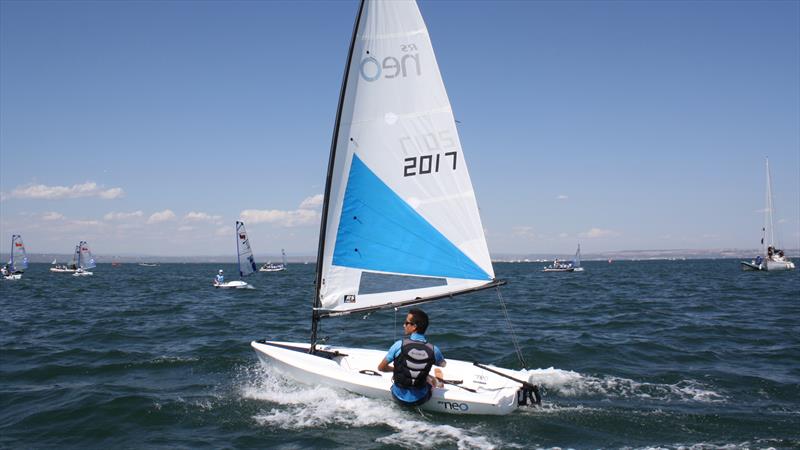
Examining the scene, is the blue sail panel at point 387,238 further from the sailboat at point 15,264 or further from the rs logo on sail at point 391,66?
the sailboat at point 15,264

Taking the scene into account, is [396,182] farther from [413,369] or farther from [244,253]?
[244,253]

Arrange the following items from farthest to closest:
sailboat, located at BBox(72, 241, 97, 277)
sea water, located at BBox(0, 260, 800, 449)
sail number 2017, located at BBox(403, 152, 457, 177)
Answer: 1. sailboat, located at BBox(72, 241, 97, 277)
2. sail number 2017, located at BBox(403, 152, 457, 177)
3. sea water, located at BBox(0, 260, 800, 449)

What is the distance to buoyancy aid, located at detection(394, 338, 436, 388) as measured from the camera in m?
7.74

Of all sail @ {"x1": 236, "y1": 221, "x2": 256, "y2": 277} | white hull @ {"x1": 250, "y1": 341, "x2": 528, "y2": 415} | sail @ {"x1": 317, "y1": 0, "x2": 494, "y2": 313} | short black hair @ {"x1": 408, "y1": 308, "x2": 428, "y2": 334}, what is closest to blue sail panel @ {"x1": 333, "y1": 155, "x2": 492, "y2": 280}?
sail @ {"x1": 317, "y1": 0, "x2": 494, "y2": 313}

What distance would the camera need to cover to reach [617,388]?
978 centimetres

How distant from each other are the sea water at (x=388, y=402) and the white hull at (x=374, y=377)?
17 cm

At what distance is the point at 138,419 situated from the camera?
822cm

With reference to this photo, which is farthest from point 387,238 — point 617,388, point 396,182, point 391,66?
point 617,388

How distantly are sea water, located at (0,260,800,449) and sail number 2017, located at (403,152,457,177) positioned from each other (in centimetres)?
399

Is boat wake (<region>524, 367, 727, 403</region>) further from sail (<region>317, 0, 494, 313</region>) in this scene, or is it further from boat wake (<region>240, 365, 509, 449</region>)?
sail (<region>317, 0, 494, 313</region>)

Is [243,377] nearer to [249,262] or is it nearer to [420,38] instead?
[420,38]

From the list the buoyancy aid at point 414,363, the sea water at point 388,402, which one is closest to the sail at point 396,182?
the buoyancy aid at point 414,363

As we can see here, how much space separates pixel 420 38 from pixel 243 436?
23.1 feet

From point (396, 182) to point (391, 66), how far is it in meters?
2.05
